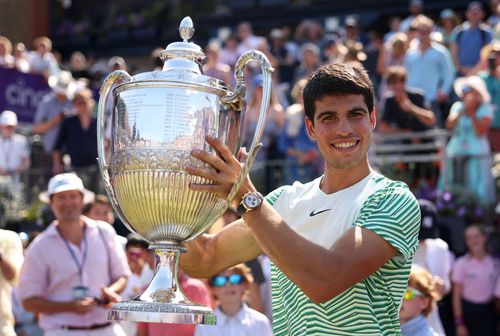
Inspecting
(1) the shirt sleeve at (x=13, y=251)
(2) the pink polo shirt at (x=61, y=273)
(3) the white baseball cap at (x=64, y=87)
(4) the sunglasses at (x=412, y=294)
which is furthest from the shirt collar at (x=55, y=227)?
(3) the white baseball cap at (x=64, y=87)

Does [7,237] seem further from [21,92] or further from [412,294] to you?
[21,92]

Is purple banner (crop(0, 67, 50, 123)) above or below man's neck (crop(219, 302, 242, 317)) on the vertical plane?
above

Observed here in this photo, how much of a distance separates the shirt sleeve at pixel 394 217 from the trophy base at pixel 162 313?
0.53m

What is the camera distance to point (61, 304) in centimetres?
666

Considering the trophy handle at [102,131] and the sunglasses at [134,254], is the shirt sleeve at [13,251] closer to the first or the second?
the sunglasses at [134,254]

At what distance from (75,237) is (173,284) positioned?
373 centimetres

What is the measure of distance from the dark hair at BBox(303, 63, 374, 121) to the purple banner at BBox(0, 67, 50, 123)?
11567 millimetres

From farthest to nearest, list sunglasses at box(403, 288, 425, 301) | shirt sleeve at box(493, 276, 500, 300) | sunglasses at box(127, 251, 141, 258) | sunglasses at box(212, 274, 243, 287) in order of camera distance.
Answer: shirt sleeve at box(493, 276, 500, 300) < sunglasses at box(127, 251, 141, 258) < sunglasses at box(212, 274, 243, 287) < sunglasses at box(403, 288, 425, 301)

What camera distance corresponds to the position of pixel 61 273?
6.75 meters

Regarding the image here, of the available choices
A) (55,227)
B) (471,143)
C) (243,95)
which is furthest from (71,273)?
(471,143)

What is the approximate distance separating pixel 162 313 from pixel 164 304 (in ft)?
0.21

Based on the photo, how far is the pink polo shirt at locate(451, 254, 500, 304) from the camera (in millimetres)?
9164

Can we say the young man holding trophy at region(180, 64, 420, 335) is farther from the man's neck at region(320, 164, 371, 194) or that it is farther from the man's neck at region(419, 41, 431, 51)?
the man's neck at region(419, 41, 431, 51)

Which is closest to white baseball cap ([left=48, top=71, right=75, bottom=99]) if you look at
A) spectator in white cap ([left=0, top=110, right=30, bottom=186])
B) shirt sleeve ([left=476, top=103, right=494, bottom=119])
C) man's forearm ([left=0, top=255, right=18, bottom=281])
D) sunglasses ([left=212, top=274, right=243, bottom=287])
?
spectator in white cap ([left=0, top=110, right=30, bottom=186])
